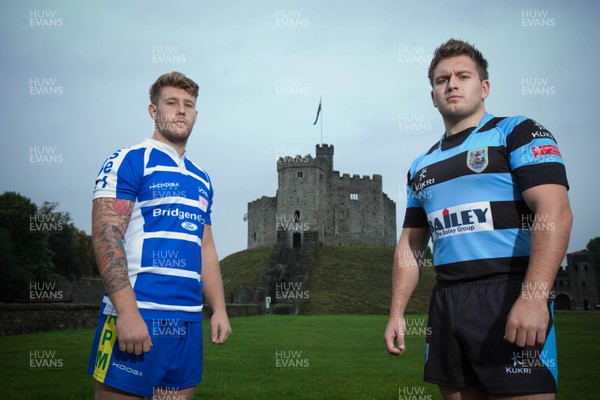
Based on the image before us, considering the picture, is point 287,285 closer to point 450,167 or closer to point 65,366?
point 65,366

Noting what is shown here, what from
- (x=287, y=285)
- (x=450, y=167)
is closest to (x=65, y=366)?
(x=450, y=167)

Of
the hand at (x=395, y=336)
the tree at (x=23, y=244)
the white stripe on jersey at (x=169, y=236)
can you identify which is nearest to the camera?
the white stripe on jersey at (x=169, y=236)

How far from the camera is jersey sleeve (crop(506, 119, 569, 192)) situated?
8.29ft

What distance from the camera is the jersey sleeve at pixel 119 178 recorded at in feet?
9.41

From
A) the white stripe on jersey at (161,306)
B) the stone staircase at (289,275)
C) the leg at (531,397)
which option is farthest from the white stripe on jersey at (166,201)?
the stone staircase at (289,275)

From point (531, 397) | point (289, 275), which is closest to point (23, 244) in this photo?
point (289, 275)

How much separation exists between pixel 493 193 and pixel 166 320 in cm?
205

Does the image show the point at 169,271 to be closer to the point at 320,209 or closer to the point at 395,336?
the point at 395,336

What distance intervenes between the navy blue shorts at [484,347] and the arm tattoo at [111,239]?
1853 millimetres

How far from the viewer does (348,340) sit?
46.5 ft

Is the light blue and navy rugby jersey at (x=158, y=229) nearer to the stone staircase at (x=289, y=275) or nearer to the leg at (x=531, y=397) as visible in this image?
the leg at (x=531, y=397)

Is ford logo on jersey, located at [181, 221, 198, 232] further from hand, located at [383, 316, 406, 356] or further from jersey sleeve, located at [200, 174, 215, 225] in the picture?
hand, located at [383, 316, 406, 356]

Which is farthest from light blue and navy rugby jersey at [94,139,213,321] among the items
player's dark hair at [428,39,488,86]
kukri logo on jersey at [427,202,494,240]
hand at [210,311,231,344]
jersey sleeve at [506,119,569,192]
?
jersey sleeve at [506,119,569,192]

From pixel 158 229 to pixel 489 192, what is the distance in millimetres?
1987
